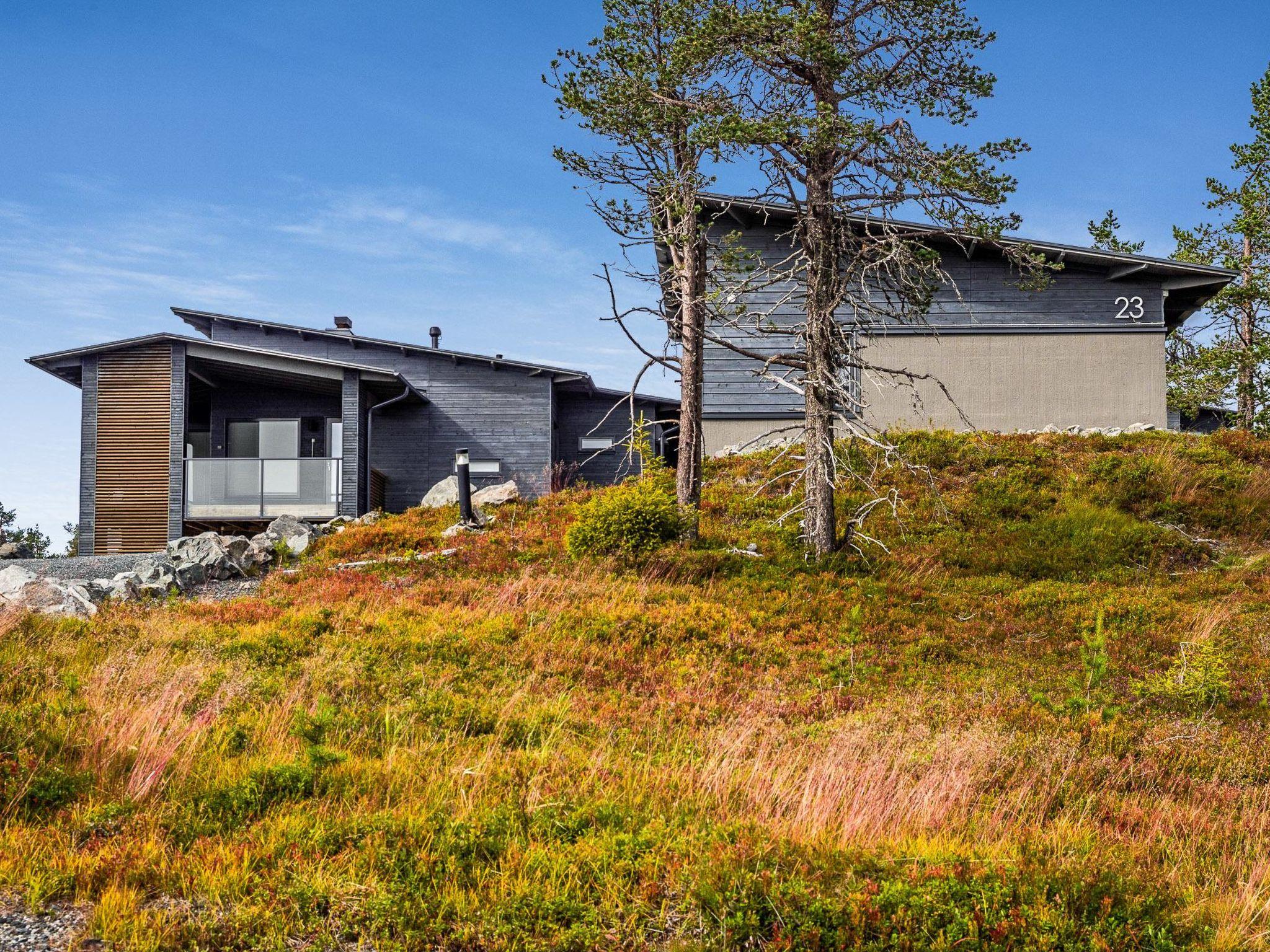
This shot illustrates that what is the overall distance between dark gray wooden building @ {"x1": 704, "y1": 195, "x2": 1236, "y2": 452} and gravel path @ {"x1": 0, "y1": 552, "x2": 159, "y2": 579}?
1299cm

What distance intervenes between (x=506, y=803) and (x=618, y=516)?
8.55 m

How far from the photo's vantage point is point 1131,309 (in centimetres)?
2291

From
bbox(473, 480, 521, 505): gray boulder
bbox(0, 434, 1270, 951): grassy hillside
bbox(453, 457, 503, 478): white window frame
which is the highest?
bbox(453, 457, 503, 478): white window frame

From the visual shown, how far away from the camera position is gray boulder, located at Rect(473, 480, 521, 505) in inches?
763

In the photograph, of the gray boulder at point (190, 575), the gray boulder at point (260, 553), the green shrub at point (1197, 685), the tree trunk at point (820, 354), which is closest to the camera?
the green shrub at point (1197, 685)

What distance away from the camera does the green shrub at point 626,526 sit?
13812 millimetres

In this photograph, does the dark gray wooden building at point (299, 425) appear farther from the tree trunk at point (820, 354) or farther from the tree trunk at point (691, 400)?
the tree trunk at point (820, 354)

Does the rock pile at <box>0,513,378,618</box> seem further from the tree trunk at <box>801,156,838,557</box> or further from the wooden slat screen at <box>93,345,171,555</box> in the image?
the tree trunk at <box>801,156,838,557</box>

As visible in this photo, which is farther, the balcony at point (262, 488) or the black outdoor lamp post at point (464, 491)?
the balcony at point (262, 488)

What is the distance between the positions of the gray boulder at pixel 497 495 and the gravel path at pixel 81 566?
6.73 meters

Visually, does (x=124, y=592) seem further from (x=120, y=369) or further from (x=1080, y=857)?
→ (x=1080, y=857)

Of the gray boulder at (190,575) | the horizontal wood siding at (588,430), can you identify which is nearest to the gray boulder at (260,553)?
the gray boulder at (190,575)

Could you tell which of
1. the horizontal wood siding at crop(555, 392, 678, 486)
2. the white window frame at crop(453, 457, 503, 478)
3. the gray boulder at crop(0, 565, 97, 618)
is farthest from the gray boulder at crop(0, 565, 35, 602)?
the horizontal wood siding at crop(555, 392, 678, 486)

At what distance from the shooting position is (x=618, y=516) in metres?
13.8
